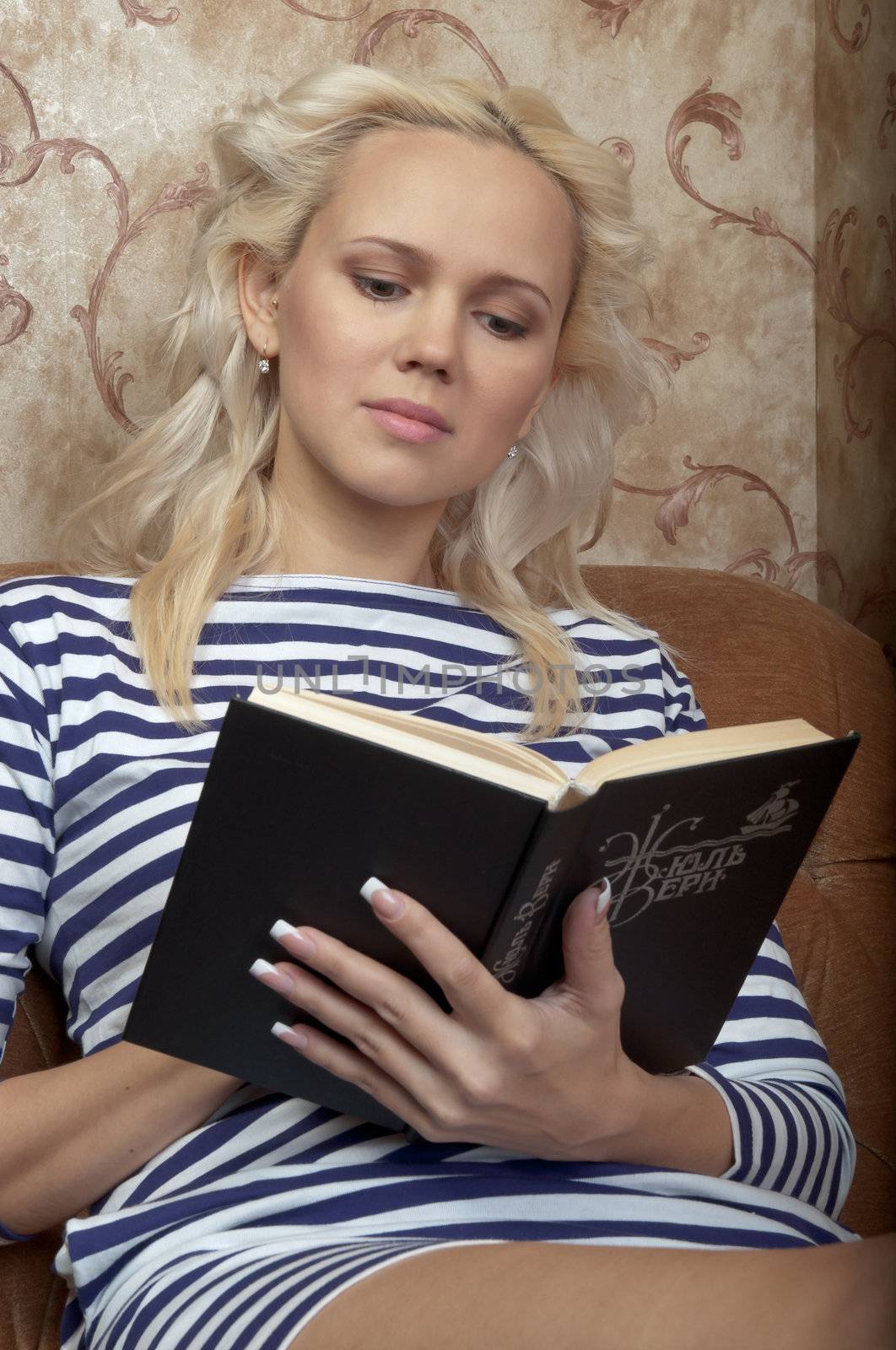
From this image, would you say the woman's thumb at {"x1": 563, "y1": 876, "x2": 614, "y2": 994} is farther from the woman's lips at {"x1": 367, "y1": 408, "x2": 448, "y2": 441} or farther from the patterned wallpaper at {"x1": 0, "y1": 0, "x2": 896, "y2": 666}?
the patterned wallpaper at {"x1": 0, "y1": 0, "x2": 896, "y2": 666}

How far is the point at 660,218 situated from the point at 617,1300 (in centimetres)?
144

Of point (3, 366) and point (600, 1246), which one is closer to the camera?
point (600, 1246)

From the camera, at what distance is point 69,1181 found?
91 cm

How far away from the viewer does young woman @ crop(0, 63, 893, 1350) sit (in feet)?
2.40

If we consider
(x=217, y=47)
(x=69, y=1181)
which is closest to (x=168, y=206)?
(x=217, y=47)

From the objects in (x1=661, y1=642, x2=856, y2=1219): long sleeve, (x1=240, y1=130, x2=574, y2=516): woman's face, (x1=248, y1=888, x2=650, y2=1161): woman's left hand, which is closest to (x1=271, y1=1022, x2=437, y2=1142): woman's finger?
(x1=248, y1=888, x2=650, y2=1161): woman's left hand

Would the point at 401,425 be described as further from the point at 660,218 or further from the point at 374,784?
the point at 660,218

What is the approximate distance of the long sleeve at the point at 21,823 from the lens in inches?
38.8

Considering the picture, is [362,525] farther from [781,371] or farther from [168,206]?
[781,371]

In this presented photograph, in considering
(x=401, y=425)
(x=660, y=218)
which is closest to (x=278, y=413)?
(x=401, y=425)

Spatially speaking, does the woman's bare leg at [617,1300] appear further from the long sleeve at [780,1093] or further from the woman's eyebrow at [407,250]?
the woman's eyebrow at [407,250]

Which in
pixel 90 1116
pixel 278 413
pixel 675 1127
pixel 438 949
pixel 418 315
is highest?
pixel 418 315

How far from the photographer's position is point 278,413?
4.39ft

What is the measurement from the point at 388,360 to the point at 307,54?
2.06ft
